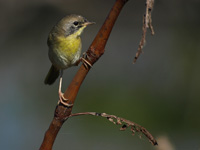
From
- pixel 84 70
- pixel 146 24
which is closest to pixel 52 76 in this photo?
pixel 84 70

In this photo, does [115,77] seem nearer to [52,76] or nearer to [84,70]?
[52,76]

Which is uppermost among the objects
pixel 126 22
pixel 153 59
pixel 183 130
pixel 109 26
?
pixel 109 26

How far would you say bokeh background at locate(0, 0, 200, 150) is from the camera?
2383 mm

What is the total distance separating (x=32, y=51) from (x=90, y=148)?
1.53 m

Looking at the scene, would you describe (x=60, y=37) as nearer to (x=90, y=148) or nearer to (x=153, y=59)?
(x=90, y=148)

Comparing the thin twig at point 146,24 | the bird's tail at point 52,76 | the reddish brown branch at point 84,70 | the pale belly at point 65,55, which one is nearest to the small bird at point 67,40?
the pale belly at point 65,55

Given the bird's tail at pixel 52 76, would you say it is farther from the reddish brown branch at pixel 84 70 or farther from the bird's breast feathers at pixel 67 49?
the reddish brown branch at pixel 84 70

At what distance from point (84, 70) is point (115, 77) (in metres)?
1.92

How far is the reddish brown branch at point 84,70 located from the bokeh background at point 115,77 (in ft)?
3.13

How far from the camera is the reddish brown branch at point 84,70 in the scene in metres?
1.01

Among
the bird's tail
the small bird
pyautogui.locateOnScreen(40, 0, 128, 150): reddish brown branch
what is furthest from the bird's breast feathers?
pyautogui.locateOnScreen(40, 0, 128, 150): reddish brown branch

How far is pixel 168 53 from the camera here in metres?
2.96

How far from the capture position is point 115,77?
3008 millimetres

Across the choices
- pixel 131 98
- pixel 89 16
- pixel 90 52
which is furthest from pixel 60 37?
pixel 89 16
